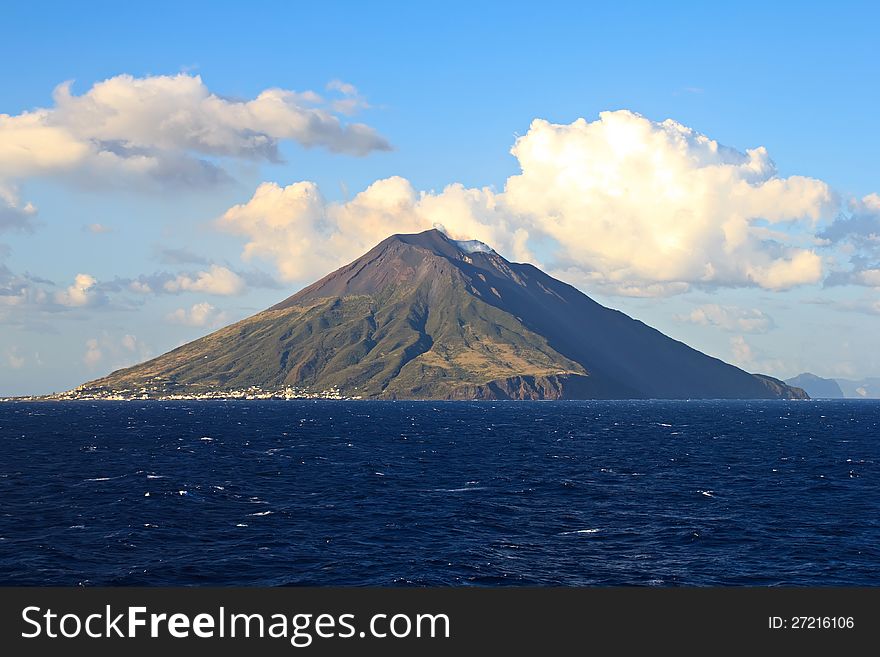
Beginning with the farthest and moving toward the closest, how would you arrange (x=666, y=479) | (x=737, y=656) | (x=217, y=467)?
(x=217, y=467), (x=666, y=479), (x=737, y=656)

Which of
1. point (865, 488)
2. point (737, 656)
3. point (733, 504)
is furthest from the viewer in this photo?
point (865, 488)

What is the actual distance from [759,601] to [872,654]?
13892 mm

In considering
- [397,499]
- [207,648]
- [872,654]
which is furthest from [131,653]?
[397,499]

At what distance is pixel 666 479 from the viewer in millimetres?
143500

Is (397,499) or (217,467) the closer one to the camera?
(397,499)

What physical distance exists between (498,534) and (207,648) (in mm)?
51394

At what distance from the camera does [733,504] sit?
381 feet

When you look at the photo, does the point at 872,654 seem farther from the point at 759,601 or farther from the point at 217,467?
the point at 217,467

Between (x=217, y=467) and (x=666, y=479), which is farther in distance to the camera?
(x=217, y=467)

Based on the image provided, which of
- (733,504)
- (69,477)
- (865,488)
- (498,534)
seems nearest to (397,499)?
(498,534)

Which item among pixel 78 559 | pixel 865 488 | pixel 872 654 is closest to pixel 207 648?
pixel 872 654

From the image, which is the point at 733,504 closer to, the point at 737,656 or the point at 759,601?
the point at 759,601

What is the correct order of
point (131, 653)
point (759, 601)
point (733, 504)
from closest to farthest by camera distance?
point (131, 653)
point (759, 601)
point (733, 504)

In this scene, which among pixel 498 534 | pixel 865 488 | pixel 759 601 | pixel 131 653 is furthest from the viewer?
pixel 865 488
